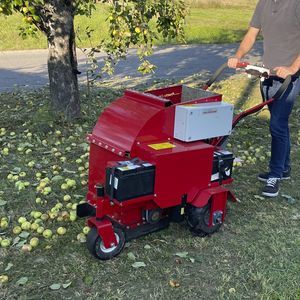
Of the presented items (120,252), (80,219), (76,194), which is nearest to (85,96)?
(76,194)

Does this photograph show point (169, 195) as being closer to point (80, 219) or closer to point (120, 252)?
point (120, 252)

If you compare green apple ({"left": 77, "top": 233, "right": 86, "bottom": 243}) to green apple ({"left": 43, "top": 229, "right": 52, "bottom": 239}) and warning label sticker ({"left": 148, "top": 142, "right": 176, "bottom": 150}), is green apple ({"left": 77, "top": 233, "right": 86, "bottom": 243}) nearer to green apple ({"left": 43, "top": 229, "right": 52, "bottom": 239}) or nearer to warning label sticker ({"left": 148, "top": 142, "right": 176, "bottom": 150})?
green apple ({"left": 43, "top": 229, "right": 52, "bottom": 239})

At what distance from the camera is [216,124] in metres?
4.03

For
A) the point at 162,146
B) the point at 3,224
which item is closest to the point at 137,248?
the point at 162,146

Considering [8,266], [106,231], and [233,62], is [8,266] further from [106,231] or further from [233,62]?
[233,62]

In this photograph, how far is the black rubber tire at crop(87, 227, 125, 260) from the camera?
3.69m

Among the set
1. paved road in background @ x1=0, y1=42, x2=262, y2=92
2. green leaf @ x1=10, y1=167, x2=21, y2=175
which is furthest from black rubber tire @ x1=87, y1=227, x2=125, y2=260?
paved road in background @ x1=0, y1=42, x2=262, y2=92

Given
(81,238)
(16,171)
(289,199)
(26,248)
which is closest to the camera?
(26,248)

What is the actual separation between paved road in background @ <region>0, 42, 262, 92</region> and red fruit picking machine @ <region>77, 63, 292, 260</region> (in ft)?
21.3

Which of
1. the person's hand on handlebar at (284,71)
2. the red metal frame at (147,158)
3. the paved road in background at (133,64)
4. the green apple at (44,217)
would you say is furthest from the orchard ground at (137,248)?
the paved road in background at (133,64)

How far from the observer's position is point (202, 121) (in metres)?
3.90

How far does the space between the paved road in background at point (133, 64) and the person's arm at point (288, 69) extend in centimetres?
662

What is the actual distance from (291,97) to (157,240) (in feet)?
6.33

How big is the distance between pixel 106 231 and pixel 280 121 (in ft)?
7.21
